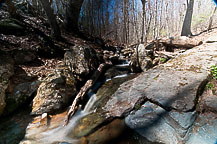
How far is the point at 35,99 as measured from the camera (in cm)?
329

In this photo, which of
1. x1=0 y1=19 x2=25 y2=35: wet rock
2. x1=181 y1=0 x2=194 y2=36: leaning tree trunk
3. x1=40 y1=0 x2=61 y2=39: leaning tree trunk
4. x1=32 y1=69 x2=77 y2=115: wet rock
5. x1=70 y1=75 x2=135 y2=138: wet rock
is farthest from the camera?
x1=181 y1=0 x2=194 y2=36: leaning tree trunk

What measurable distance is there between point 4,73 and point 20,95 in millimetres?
801

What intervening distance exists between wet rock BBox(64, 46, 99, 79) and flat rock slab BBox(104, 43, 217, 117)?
70.5 inches

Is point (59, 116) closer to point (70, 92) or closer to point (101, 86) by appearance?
point (70, 92)

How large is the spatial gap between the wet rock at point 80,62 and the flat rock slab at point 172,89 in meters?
1.79

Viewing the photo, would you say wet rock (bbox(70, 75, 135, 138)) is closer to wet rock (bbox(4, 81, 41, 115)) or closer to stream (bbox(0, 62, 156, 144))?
stream (bbox(0, 62, 156, 144))

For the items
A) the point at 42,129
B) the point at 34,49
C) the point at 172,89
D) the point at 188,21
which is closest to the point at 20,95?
the point at 42,129

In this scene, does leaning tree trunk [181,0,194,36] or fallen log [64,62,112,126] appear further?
leaning tree trunk [181,0,194,36]

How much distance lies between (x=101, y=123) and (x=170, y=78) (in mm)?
2183

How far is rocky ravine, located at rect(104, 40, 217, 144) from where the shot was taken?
6.02ft

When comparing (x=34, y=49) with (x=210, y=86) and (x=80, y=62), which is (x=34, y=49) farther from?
(x=210, y=86)

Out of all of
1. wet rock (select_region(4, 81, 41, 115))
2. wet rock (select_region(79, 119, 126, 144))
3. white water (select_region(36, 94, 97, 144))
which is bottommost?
white water (select_region(36, 94, 97, 144))

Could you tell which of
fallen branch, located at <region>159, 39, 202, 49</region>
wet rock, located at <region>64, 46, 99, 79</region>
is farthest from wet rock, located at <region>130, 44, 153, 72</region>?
wet rock, located at <region>64, 46, 99, 79</region>

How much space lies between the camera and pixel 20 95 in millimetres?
3248
